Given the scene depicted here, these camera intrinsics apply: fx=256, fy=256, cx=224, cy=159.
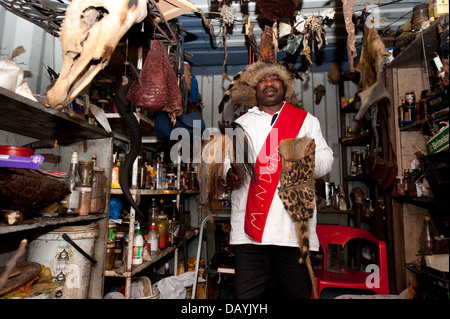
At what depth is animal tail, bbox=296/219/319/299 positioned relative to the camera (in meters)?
1.60

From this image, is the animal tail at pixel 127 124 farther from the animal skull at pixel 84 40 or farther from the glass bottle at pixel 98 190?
the animal skull at pixel 84 40

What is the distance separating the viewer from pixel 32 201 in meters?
1.32

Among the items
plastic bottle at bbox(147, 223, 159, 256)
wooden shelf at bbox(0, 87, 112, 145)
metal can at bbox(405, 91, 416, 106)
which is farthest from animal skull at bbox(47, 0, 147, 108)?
metal can at bbox(405, 91, 416, 106)

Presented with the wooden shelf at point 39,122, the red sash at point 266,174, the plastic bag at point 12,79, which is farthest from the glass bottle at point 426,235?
the plastic bag at point 12,79

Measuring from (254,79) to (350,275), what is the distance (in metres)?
2.24

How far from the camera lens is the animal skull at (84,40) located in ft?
3.75

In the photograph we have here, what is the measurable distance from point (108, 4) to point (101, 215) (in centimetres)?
137

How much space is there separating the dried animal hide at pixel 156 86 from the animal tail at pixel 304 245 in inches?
49.0

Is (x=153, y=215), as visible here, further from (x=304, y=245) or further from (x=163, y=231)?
(x=304, y=245)

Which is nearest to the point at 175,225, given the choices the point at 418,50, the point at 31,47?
the point at 31,47

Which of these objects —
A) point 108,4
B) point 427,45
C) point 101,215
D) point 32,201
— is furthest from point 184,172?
point 427,45

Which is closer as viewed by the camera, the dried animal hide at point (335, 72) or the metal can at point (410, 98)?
the metal can at point (410, 98)

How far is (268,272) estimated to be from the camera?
177cm
